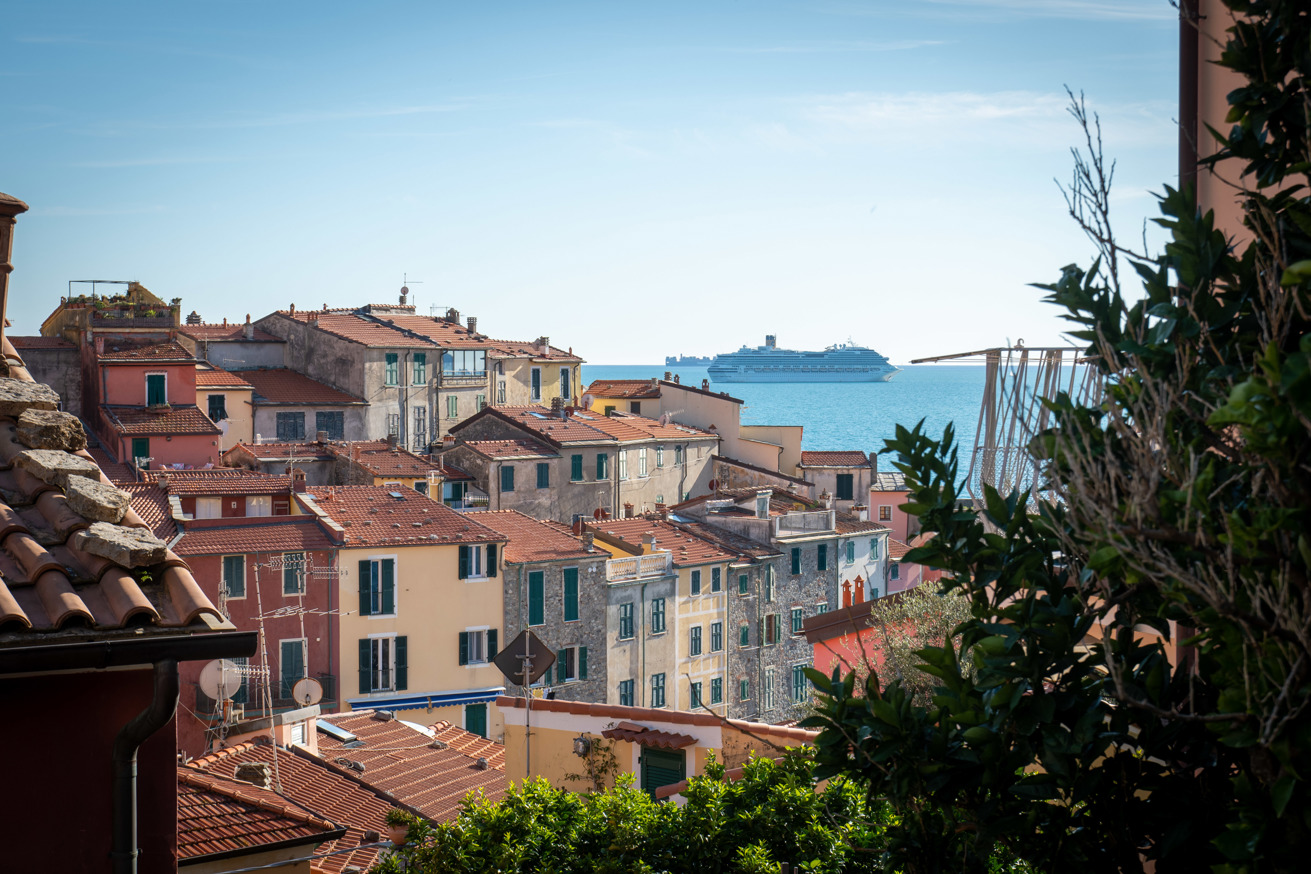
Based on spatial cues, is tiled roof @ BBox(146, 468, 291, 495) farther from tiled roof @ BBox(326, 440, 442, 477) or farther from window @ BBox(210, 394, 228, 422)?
window @ BBox(210, 394, 228, 422)

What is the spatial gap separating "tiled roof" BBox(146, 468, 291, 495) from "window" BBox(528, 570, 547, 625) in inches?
287

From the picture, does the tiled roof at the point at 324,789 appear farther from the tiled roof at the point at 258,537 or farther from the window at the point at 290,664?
the window at the point at 290,664

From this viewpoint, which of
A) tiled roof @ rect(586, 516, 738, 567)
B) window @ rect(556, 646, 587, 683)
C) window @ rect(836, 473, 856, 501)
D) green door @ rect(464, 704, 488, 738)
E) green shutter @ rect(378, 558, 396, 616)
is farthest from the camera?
window @ rect(836, 473, 856, 501)

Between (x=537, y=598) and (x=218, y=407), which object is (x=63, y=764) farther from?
(x=218, y=407)

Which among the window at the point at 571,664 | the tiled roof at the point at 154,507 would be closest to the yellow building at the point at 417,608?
the window at the point at 571,664

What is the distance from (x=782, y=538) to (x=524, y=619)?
37.6ft

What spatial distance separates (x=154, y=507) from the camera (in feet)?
100

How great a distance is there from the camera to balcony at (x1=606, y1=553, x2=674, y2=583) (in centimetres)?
3644

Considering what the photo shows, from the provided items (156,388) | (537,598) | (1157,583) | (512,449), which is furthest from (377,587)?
(1157,583)

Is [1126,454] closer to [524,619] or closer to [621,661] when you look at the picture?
[524,619]

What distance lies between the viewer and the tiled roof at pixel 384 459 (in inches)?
1604

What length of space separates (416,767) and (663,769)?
7293mm

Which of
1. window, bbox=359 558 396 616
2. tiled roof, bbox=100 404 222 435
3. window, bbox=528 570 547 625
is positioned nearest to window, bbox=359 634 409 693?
window, bbox=359 558 396 616

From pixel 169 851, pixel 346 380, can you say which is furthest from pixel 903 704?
pixel 346 380
